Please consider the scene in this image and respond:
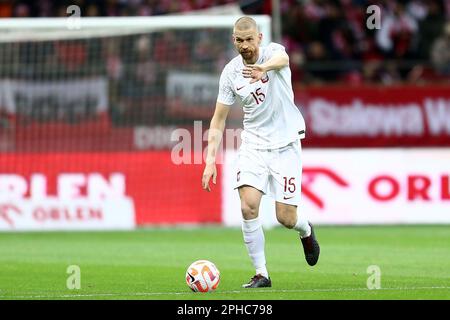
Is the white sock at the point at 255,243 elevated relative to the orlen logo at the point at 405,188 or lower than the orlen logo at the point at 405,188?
elevated

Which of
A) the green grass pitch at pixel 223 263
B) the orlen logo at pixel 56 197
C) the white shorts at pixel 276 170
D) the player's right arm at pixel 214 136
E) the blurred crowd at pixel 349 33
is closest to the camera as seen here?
the green grass pitch at pixel 223 263

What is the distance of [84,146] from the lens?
19.7 m

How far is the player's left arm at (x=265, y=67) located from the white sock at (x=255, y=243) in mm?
1309

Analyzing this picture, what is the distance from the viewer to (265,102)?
10633 millimetres

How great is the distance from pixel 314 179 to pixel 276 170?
8.61 m

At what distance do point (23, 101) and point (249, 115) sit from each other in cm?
1003

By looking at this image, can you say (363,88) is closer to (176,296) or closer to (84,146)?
(84,146)

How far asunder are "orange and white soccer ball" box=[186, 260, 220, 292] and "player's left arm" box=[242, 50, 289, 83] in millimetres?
1630

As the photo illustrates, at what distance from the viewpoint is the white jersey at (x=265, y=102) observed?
1059 centimetres

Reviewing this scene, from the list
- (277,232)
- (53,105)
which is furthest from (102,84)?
(277,232)

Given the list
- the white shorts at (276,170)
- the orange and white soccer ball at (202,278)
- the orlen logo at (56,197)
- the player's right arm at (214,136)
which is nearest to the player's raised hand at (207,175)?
the player's right arm at (214,136)

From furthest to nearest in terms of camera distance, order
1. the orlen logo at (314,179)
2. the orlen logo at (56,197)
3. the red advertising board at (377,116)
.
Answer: the red advertising board at (377,116)
the orlen logo at (314,179)
the orlen logo at (56,197)
